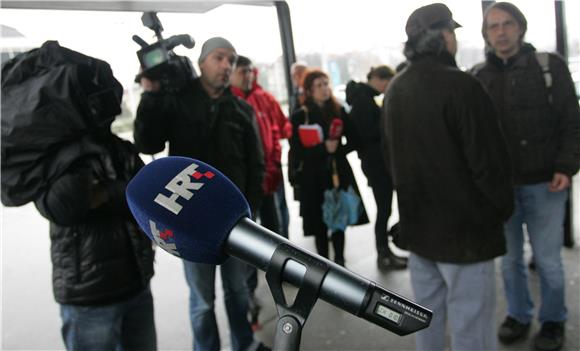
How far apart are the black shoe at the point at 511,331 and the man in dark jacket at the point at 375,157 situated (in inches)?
35.9

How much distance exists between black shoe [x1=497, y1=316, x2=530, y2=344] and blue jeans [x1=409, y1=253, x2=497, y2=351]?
27.6 inches

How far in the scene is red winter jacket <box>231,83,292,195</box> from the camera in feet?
8.61

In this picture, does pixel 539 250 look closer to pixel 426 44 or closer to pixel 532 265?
pixel 532 265

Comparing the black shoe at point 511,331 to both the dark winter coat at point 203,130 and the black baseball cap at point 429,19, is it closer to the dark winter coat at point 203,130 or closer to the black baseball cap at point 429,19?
the dark winter coat at point 203,130

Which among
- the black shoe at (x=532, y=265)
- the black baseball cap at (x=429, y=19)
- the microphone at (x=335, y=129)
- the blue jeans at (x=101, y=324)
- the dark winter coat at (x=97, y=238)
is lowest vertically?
the black shoe at (x=532, y=265)

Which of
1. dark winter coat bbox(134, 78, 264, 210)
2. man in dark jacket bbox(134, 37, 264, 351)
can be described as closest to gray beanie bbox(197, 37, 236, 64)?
man in dark jacket bbox(134, 37, 264, 351)

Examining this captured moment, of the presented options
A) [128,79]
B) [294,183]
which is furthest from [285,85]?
[128,79]

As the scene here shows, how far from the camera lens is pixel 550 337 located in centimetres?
209

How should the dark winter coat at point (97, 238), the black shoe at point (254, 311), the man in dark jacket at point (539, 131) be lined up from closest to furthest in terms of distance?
the dark winter coat at point (97, 238) < the man in dark jacket at point (539, 131) < the black shoe at point (254, 311)

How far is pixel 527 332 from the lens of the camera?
224 cm

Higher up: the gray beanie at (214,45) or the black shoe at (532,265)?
the gray beanie at (214,45)

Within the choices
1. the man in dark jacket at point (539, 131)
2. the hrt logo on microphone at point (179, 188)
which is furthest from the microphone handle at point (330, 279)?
the man in dark jacket at point (539, 131)

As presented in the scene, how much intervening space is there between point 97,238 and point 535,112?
5.38 feet

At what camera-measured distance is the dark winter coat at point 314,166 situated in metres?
2.88
